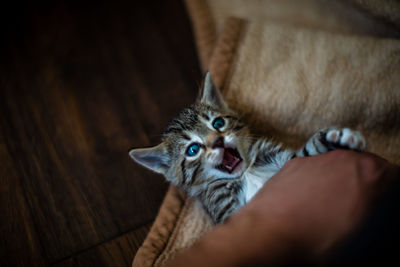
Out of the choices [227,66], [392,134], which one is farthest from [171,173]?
[392,134]

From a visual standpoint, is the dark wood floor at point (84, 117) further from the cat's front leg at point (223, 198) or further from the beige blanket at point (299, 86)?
the cat's front leg at point (223, 198)

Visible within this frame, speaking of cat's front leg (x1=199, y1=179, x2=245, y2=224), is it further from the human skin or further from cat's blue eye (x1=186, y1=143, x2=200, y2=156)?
the human skin

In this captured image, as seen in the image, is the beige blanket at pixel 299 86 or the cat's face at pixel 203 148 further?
the beige blanket at pixel 299 86

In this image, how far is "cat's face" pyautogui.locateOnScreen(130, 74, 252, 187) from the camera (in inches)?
42.7

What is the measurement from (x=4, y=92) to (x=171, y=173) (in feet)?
3.67

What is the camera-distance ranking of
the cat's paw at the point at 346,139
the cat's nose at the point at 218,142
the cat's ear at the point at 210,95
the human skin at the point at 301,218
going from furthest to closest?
1. the cat's ear at the point at 210,95
2. the cat's nose at the point at 218,142
3. the cat's paw at the point at 346,139
4. the human skin at the point at 301,218

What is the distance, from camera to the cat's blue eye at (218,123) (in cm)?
115

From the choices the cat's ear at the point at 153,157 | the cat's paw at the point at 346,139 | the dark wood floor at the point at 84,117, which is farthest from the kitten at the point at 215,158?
the dark wood floor at the point at 84,117

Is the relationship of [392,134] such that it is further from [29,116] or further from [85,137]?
[29,116]

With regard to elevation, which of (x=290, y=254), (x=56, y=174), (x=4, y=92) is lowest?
(x=56, y=174)

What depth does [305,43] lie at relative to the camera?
132cm

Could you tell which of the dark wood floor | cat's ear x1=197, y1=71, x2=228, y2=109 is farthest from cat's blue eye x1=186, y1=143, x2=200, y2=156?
the dark wood floor

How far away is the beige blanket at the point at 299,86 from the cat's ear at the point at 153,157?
17 cm

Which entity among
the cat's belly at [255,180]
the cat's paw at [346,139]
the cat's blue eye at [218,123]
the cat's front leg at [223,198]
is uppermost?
the cat's paw at [346,139]
